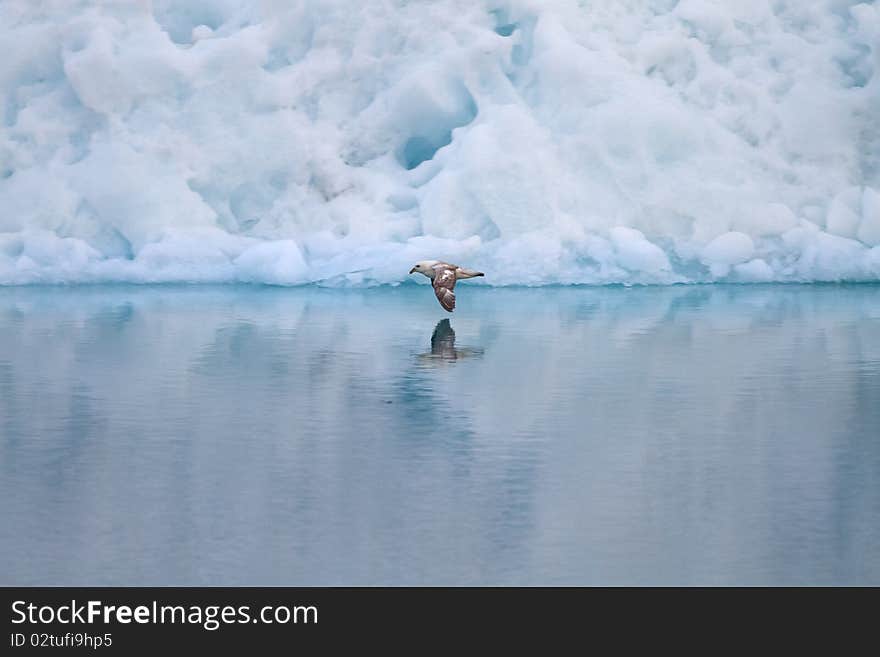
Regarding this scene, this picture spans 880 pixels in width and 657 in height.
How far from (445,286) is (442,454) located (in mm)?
4798

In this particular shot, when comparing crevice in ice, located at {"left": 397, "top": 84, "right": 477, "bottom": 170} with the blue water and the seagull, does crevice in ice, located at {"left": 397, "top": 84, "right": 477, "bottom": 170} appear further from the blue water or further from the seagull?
the blue water

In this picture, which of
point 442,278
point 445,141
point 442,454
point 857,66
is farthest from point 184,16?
point 442,454

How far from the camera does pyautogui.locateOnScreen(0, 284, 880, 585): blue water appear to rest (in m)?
4.47

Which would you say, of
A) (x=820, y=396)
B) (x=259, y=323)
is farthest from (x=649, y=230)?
(x=820, y=396)

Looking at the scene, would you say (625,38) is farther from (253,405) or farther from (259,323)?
(253,405)

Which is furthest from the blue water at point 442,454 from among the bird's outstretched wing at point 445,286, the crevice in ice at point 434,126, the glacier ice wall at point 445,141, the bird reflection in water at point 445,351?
the crevice in ice at point 434,126

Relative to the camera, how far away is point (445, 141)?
47.1 ft

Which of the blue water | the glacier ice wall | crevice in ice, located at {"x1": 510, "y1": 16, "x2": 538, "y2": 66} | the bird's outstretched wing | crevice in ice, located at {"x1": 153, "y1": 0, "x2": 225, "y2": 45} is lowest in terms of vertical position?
the blue water

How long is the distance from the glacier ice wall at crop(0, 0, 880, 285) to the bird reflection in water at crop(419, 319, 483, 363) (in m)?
3.11

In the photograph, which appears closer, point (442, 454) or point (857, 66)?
point (442, 454)

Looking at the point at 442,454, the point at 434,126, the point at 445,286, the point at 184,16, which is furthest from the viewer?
the point at 184,16

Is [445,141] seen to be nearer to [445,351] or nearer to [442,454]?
[445,351]

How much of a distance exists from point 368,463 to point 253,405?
5.13 feet

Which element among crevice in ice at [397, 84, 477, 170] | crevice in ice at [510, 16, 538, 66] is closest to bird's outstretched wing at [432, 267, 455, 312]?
crevice in ice at [397, 84, 477, 170]
